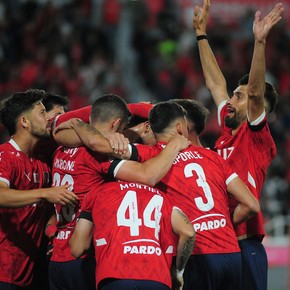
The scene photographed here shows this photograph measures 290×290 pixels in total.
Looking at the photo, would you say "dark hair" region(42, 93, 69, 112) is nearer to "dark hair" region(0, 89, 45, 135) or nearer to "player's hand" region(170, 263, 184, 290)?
"dark hair" region(0, 89, 45, 135)

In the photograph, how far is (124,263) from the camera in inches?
210

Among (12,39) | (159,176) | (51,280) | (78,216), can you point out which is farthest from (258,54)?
(12,39)

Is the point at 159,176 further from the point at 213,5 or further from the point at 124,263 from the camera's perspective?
the point at 213,5

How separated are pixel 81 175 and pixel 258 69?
168cm

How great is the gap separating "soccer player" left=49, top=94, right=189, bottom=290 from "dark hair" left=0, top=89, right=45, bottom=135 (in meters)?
0.86

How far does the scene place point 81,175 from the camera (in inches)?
239

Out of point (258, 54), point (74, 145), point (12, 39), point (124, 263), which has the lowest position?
point (124, 263)

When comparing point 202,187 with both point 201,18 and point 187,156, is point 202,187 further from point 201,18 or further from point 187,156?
point 201,18

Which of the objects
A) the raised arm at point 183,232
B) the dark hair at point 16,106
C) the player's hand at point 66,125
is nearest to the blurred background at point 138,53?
the dark hair at point 16,106

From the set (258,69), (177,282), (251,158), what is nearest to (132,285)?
(177,282)

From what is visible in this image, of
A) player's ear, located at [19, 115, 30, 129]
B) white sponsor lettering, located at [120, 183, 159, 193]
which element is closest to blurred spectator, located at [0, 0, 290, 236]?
player's ear, located at [19, 115, 30, 129]

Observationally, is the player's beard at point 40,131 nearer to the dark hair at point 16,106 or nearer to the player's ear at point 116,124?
the dark hair at point 16,106

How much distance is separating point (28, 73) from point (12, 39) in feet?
3.50

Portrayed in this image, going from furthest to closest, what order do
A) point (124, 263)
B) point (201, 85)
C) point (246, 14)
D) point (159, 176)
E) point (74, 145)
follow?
point (246, 14) < point (201, 85) < point (74, 145) < point (159, 176) < point (124, 263)
